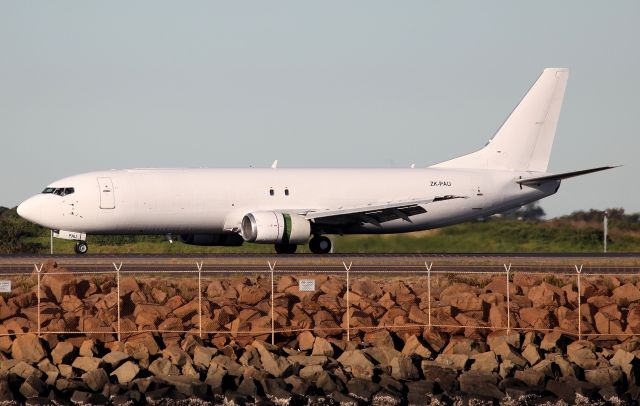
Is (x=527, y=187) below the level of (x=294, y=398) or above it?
above

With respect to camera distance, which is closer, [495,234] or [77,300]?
[77,300]

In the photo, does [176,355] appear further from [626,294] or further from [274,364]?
[626,294]

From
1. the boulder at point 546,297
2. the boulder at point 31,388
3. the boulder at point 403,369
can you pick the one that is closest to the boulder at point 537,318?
the boulder at point 546,297

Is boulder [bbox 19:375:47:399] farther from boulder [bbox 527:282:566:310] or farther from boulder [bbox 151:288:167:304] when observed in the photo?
boulder [bbox 527:282:566:310]

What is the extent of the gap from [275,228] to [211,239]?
4.75 meters

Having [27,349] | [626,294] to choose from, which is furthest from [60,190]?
[626,294]

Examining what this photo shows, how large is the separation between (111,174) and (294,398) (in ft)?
89.4

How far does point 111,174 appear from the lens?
163ft

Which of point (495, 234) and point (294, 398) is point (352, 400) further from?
point (495, 234)

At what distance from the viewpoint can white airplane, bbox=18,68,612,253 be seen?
49062 mm

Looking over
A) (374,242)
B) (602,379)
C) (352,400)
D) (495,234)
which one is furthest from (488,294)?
(495,234)

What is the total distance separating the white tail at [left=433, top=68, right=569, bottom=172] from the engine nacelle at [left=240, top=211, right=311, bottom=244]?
9.84 m

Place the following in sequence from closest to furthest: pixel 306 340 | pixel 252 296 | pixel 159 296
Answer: pixel 306 340 < pixel 252 296 < pixel 159 296

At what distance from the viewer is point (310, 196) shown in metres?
52.8
